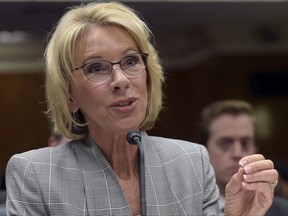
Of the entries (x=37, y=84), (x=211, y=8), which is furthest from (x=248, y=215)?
(x=37, y=84)

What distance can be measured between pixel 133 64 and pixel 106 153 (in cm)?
28

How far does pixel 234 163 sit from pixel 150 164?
1.47m

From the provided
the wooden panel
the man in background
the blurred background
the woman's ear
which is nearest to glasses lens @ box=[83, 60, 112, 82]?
the woman's ear

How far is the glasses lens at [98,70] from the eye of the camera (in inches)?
83.0

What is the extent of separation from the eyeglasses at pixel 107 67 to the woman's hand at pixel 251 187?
1.31 ft

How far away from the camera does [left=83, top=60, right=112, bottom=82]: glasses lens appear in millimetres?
2109

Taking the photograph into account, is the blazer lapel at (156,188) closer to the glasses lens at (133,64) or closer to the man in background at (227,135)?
the glasses lens at (133,64)

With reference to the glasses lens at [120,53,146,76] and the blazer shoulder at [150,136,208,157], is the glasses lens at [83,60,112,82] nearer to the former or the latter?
the glasses lens at [120,53,146,76]

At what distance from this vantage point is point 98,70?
2121 mm

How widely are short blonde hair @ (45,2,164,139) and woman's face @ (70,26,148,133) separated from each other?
0.02 m

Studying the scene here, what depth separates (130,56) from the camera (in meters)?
2.15

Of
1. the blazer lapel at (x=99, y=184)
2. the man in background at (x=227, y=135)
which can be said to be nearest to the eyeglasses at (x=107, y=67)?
the blazer lapel at (x=99, y=184)

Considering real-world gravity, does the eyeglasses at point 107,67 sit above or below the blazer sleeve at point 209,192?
above

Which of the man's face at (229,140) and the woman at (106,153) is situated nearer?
the woman at (106,153)
